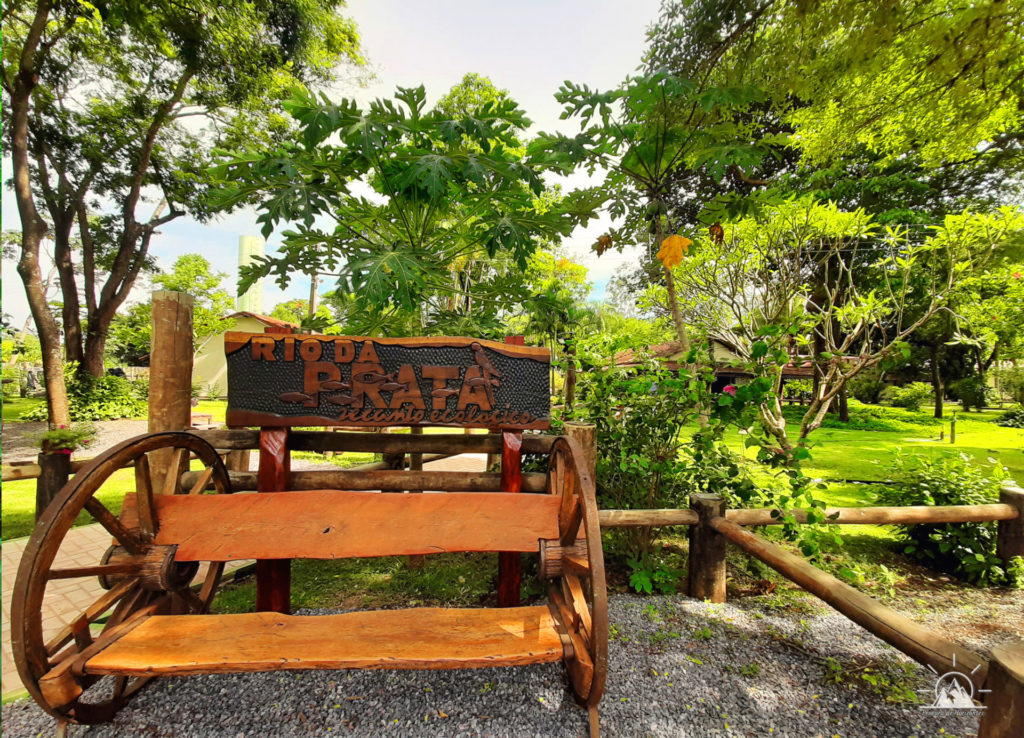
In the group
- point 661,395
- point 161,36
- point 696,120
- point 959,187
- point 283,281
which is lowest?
point 661,395

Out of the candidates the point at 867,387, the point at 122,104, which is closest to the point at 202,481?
the point at 122,104

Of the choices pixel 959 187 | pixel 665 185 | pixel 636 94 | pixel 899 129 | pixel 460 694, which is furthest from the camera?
pixel 959 187

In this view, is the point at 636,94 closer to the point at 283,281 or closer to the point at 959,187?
the point at 283,281

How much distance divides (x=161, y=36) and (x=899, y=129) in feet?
37.9

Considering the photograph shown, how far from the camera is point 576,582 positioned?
2102 mm

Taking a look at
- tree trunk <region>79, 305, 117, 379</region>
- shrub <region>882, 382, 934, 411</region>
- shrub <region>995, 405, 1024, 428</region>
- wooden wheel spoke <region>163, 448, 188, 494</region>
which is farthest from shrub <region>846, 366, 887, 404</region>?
tree trunk <region>79, 305, 117, 379</region>

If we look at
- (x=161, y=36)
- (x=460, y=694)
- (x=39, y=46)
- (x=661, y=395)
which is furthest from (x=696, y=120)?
(x=39, y=46)

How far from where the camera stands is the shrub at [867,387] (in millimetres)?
18611

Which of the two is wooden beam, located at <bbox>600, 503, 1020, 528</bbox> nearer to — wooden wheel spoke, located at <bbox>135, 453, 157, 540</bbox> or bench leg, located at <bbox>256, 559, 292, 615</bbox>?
bench leg, located at <bbox>256, 559, 292, 615</bbox>

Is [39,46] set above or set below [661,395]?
above

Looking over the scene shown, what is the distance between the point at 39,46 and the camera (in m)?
7.37

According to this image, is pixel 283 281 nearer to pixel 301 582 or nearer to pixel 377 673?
pixel 301 582

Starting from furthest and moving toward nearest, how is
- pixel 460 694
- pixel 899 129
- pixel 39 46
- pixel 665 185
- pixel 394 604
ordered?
pixel 39 46 → pixel 899 129 → pixel 665 185 → pixel 394 604 → pixel 460 694

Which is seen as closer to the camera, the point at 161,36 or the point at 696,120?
the point at 696,120
